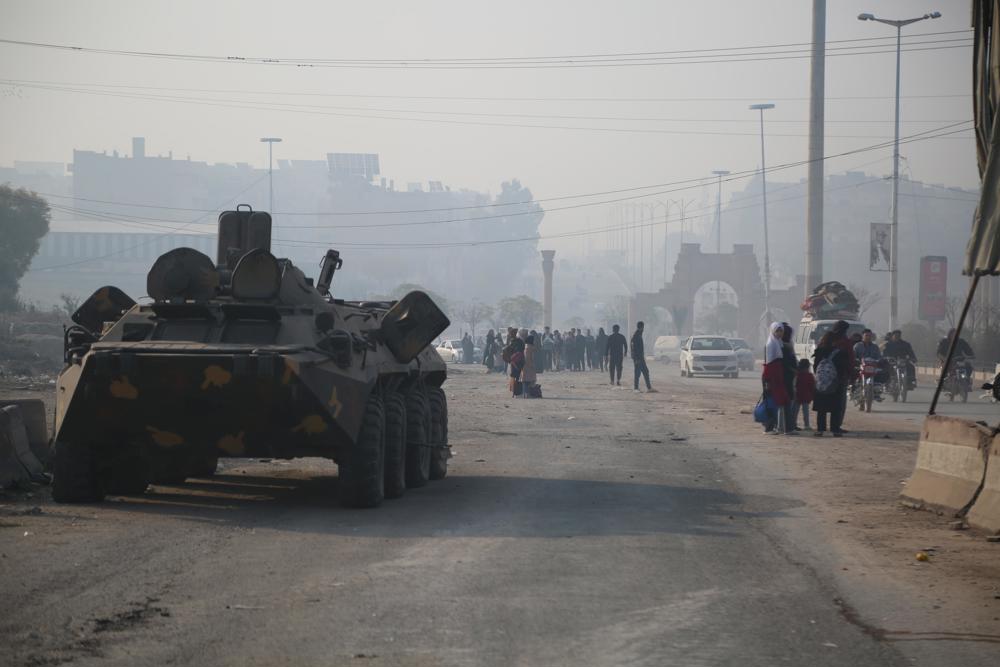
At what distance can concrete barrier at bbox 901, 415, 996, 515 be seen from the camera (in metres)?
10.4

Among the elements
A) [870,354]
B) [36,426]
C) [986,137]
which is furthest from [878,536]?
[870,354]

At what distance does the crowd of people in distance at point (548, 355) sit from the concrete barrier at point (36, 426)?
1843 cm

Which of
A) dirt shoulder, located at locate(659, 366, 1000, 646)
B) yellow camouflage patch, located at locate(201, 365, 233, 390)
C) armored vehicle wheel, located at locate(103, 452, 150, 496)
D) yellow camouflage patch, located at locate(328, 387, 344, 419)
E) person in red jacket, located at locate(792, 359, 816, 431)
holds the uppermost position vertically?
yellow camouflage patch, located at locate(201, 365, 233, 390)

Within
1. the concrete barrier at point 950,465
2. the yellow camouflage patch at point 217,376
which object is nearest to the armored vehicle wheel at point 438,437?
the yellow camouflage patch at point 217,376

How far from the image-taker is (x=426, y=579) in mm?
7605

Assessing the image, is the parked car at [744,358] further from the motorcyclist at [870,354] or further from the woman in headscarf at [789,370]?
the woman in headscarf at [789,370]

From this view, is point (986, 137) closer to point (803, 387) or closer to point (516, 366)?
point (803, 387)

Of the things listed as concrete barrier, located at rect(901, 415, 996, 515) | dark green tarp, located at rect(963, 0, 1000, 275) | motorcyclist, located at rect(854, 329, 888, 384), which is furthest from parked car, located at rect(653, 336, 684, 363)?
dark green tarp, located at rect(963, 0, 1000, 275)

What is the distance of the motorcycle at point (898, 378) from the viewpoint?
30172 millimetres

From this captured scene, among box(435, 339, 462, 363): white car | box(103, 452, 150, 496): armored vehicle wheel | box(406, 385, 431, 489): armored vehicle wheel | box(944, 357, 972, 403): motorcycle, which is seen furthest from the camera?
box(435, 339, 462, 363): white car

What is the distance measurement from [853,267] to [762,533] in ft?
579

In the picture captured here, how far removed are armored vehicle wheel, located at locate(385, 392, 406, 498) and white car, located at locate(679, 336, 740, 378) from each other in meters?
36.7

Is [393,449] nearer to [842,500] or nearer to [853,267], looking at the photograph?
[842,500]

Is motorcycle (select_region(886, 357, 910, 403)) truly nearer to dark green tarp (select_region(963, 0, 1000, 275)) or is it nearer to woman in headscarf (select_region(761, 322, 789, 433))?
woman in headscarf (select_region(761, 322, 789, 433))
